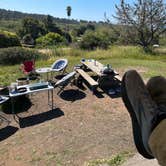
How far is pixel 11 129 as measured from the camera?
12.7 ft

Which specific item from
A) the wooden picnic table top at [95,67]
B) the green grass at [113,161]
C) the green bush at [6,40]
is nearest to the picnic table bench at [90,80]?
the wooden picnic table top at [95,67]

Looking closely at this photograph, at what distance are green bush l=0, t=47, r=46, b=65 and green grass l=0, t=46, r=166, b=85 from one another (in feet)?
2.16

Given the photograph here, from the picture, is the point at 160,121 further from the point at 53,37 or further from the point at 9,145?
the point at 53,37

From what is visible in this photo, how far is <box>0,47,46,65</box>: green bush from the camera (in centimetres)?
1003

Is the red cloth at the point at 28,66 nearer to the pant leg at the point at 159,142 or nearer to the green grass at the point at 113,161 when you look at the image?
the green grass at the point at 113,161

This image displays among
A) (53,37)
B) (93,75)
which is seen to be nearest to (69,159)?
(93,75)

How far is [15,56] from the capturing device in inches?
403

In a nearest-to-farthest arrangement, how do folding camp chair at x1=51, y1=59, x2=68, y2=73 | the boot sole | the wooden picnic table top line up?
the boot sole → the wooden picnic table top → folding camp chair at x1=51, y1=59, x2=68, y2=73

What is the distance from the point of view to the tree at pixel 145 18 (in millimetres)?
12250

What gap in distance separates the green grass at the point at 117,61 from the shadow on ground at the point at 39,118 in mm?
2008

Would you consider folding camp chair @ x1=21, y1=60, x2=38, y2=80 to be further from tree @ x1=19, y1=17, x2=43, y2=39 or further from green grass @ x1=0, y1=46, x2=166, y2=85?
tree @ x1=19, y1=17, x2=43, y2=39

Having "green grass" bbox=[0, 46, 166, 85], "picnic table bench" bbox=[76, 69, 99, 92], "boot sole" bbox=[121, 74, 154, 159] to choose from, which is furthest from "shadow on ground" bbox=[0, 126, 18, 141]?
"boot sole" bbox=[121, 74, 154, 159]

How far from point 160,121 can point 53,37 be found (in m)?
25.8

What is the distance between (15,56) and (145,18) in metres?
6.53
